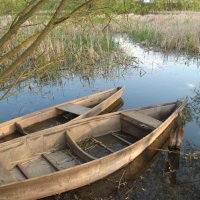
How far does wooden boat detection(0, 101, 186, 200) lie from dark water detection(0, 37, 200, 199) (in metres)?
0.54

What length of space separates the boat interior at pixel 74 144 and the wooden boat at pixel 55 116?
54 cm

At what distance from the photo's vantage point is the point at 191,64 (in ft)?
45.1

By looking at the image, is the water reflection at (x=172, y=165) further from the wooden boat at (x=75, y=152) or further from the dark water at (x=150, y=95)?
the wooden boat at (x=75, y=152)

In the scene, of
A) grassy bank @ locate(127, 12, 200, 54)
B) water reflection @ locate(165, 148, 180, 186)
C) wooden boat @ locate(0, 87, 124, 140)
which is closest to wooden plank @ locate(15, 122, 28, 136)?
wooden boat @ locate(0, 87, 124, 140)

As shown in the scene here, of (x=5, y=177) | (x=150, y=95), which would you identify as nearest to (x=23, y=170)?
(x=5, y=177)

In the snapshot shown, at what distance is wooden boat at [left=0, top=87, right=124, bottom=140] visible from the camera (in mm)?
7070

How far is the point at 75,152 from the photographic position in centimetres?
614

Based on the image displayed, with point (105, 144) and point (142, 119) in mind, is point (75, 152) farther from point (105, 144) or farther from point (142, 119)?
point (142, 119)

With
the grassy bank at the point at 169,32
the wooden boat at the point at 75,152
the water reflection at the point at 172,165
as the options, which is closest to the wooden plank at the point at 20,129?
the wooden boat at the point at 75,152

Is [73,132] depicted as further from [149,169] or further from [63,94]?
[63,94]

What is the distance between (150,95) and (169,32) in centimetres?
719

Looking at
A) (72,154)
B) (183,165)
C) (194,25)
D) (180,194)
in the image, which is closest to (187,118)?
(183,165)

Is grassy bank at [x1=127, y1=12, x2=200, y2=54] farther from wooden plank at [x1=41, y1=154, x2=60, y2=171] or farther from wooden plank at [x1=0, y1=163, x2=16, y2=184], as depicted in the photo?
wooden plank at [x1=0, y1=163, x2=16, y2=184]

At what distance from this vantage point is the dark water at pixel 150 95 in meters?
5.78
